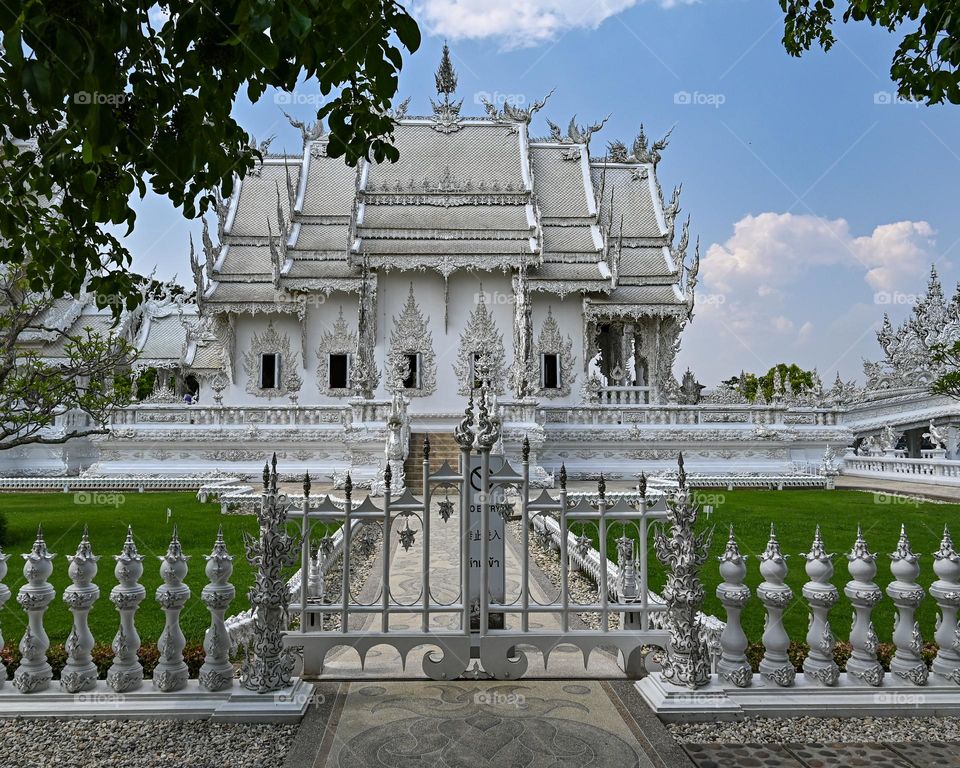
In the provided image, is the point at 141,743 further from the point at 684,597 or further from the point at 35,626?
the point at 684,597

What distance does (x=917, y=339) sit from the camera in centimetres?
2616

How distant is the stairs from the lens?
14195 mm

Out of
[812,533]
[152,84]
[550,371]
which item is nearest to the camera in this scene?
[152,84]

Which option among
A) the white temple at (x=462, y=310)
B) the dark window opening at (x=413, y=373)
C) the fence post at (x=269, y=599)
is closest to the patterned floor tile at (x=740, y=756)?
the fence post at (x=269, y=599)

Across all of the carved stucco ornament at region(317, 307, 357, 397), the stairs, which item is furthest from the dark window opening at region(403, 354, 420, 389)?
the stairs

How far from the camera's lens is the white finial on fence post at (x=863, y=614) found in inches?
143

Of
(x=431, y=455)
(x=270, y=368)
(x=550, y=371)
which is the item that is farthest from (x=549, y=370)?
(x=270, y=368)

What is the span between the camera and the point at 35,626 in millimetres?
3596

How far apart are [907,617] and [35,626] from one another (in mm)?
4389

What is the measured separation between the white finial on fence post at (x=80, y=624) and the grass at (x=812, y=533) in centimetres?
386

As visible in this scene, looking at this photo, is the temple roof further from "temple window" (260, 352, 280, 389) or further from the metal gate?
the metal gate

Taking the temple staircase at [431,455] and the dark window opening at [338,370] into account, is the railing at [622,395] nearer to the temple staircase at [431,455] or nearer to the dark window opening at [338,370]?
the temple staircase at [431,455]

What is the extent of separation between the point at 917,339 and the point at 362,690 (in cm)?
2794

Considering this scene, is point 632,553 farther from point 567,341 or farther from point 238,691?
point 567,341
